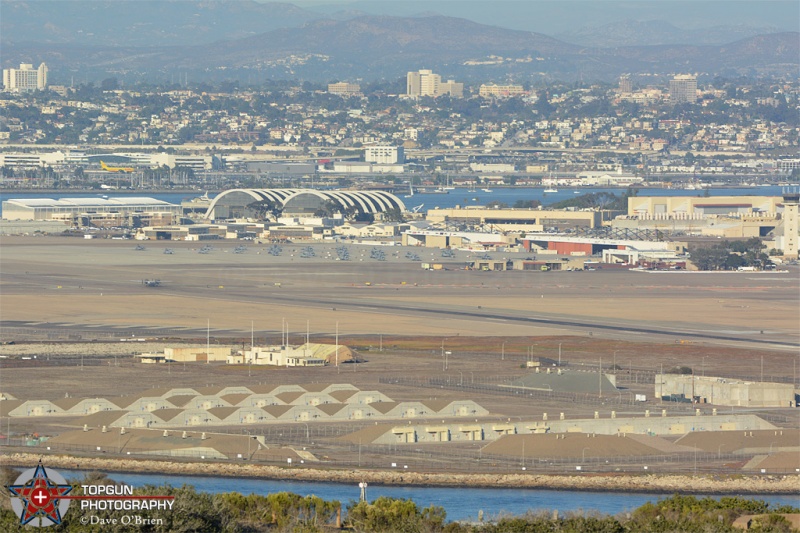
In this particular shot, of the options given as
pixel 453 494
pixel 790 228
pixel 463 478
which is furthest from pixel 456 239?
pixel 453 494

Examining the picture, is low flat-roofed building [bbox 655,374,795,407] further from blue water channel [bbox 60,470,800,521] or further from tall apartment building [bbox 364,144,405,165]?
tall apartment building [bbox 364,144,405,165]

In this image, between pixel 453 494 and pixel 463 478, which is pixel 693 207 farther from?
pixel 453 494

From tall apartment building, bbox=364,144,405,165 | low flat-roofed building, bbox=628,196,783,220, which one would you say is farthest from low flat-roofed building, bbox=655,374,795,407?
tall apartment building, bbox=364,144,405,165

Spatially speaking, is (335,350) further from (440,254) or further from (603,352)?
(440,254)

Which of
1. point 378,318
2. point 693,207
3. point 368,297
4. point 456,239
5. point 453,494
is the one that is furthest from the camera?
point 693,207

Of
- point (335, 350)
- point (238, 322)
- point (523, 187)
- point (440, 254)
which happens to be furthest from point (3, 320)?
point (523, 187)

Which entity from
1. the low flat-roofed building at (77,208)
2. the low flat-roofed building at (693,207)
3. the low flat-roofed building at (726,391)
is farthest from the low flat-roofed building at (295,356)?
the low flat-roofed building at (77,208)
